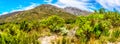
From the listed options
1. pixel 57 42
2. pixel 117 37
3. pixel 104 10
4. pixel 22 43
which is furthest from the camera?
pixel 104 10

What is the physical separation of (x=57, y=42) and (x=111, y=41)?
8.96 feet

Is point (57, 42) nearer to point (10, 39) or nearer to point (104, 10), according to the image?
point (10, 39)

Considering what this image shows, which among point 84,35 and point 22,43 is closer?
point 22,43

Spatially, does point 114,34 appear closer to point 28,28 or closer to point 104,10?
point 28,28

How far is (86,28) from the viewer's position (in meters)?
15.8

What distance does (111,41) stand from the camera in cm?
1396

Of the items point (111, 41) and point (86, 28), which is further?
point (86, 28)

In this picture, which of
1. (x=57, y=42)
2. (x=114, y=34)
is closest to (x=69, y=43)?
(x=57, y=42)

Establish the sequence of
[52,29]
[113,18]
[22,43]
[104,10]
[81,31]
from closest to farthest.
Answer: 1. [22,43]
2. [81,31]
3. [52,29]
4. [113,18]
5. [104,10]

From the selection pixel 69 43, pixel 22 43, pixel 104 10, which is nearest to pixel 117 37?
pixel 69 43

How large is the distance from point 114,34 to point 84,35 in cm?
161

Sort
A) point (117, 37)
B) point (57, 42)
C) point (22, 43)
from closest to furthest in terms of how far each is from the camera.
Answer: point (22, 43), point (57, 42), point (117, 37)

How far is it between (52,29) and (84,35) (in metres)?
4.91

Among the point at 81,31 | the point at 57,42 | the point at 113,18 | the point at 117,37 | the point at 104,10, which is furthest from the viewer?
the point at 104,10
